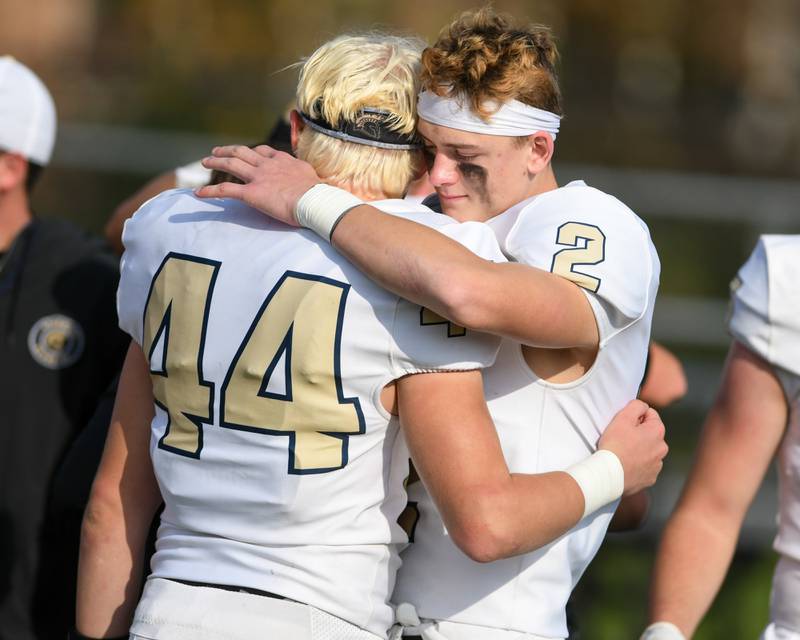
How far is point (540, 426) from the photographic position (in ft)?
7.06

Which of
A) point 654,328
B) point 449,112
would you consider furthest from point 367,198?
point 654,328

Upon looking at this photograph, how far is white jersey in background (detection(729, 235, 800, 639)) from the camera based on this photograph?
2553 mm

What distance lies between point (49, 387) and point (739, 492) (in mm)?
2014

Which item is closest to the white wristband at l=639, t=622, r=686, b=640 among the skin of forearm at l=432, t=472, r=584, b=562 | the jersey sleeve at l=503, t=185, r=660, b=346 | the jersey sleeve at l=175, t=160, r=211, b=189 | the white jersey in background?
the white jersey in background

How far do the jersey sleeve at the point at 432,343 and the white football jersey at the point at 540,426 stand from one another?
0.18m

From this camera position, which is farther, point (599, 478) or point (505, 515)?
point (599, 478)

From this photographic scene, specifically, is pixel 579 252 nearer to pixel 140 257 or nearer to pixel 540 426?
pixel 540 426

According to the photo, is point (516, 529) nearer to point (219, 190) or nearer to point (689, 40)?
point (219, 190)

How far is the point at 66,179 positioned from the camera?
29.2 ft

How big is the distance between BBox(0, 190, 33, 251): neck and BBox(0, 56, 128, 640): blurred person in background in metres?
0.20

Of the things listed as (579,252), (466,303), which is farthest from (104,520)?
(579,252)

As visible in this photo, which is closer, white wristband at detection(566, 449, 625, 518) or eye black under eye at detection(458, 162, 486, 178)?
white wristband at detection(566, 449, 625, 518)

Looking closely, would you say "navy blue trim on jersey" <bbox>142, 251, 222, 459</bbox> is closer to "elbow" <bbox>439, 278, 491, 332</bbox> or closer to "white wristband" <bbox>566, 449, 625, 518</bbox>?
"elbow" <bbox>439, 278, 491, 332</bbox>

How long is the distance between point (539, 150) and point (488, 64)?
0.68ft
